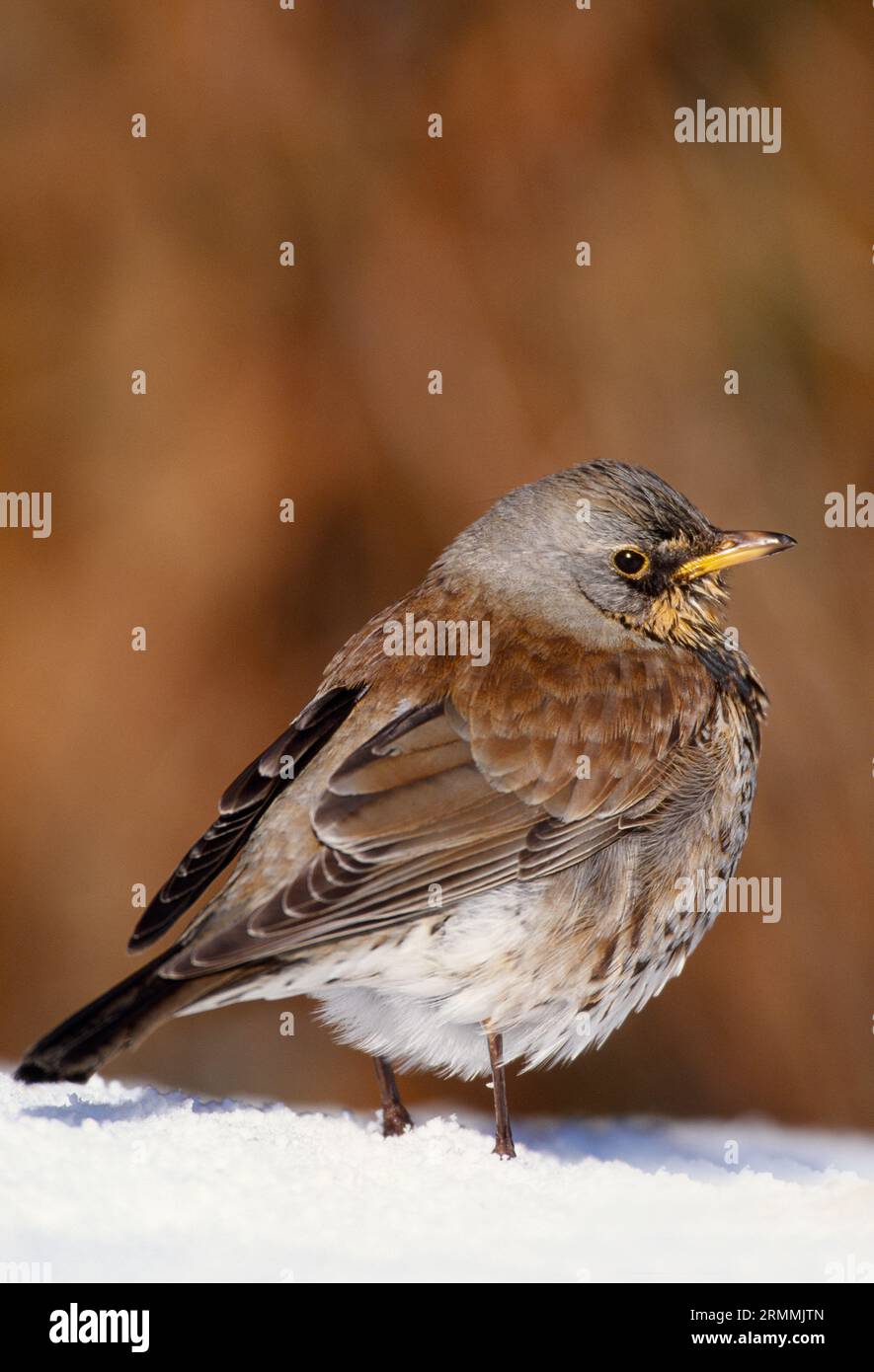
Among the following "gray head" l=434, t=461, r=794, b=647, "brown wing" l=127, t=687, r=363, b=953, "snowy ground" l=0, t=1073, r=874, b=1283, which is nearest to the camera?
"snowy ground" l=0, t=1073, r=874, b=1283

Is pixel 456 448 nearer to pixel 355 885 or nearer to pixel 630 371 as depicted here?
pixel 630 371

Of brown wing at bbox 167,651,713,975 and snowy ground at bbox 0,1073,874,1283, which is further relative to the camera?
brown wing at bbox 167,651,713,975

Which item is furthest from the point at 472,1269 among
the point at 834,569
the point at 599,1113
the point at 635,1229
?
the point at 834,569

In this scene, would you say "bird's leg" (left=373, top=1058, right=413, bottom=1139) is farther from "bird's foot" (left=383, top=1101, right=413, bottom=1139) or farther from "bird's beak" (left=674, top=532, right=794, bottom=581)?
"bird's beak" (left=674, top=532, right=794, bottom=581)

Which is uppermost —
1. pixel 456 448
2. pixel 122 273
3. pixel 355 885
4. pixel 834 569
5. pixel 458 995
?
pixel 122 273

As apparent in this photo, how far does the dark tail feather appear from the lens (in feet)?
11.2

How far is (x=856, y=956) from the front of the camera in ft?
23.8

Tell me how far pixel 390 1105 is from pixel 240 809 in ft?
3.27

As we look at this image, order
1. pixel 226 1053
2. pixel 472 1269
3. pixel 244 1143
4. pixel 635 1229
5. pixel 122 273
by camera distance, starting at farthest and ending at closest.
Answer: pixel 226 1053 < pixel 122 273 < pixel 244 1143 < pixel 635 1229 < pixel 472 1269

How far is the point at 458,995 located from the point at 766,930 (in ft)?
11.6
